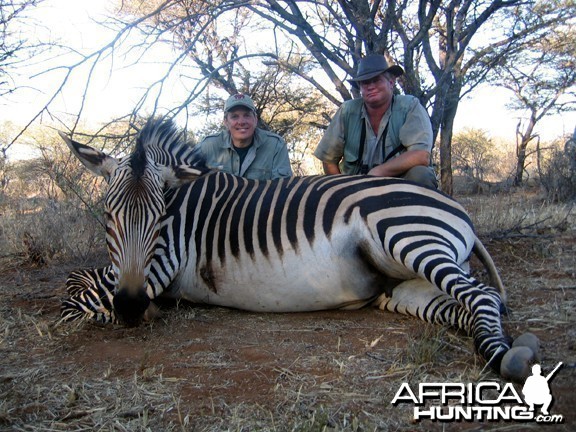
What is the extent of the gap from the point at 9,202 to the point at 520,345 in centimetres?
929

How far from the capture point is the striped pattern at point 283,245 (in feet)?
9.58

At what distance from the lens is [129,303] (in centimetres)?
283

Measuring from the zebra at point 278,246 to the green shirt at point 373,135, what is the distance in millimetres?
1138

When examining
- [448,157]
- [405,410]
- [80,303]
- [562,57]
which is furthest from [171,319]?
[562,57]

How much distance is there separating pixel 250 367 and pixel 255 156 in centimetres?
311

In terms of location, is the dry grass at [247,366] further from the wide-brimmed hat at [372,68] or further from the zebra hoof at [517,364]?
the wide-brimmed hat at [372,68]

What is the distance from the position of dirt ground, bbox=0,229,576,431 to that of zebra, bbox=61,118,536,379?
5.8 inches

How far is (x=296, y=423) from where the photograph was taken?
1832 millimetres

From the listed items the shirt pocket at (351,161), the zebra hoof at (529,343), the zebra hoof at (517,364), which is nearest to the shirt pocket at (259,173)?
the shirt pocket at (351,161)

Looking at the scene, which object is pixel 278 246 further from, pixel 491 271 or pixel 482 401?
pixel 482 401

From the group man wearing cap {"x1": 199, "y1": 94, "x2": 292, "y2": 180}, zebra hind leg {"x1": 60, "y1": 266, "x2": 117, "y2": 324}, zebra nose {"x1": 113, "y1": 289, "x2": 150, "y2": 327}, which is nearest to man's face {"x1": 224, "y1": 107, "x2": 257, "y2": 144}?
man wearing cap {"x1": 199, "y1": 94, "x2": 292, "y2": 180}

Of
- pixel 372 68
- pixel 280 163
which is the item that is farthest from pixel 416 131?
pixel 280 163

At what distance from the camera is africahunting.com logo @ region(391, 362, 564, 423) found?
184 centimetres

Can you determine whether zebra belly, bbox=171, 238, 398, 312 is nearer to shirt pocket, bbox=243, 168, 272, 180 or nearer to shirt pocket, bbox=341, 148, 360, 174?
shirt pocket, bbox=341, 148, 360, 174
